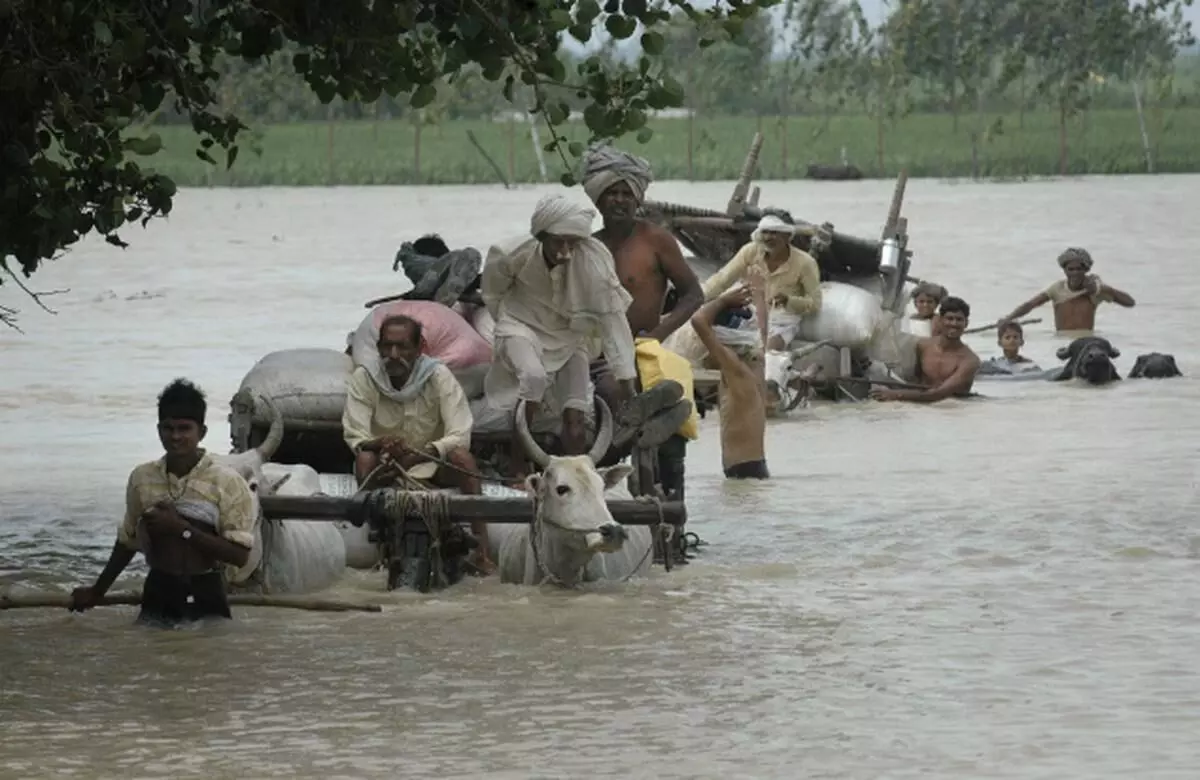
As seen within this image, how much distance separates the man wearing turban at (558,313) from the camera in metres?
10.0

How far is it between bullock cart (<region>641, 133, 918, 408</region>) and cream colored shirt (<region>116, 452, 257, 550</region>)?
7.52 metres

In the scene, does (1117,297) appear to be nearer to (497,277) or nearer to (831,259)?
(831,259)

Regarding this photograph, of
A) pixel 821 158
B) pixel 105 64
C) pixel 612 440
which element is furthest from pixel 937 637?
pixel 821 158

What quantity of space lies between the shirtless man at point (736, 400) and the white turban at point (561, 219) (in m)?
1.49

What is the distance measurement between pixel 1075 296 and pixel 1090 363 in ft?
9.26

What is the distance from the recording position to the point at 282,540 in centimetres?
972

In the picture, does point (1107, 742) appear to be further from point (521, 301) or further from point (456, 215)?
point (456, 215)

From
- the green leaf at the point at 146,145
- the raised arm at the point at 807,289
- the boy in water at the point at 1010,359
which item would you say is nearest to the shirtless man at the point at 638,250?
the green leaf at the point at 146,145

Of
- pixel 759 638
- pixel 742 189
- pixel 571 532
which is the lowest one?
pixel 759 638

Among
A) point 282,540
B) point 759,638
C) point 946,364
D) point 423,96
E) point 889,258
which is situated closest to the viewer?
point 759,638

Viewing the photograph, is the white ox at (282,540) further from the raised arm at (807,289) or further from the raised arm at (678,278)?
the raised arm at (807,289)

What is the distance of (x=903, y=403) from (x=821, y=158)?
5117 centimetres

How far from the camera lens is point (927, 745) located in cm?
749

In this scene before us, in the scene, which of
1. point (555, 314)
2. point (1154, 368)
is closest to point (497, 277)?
point (555, 314)
